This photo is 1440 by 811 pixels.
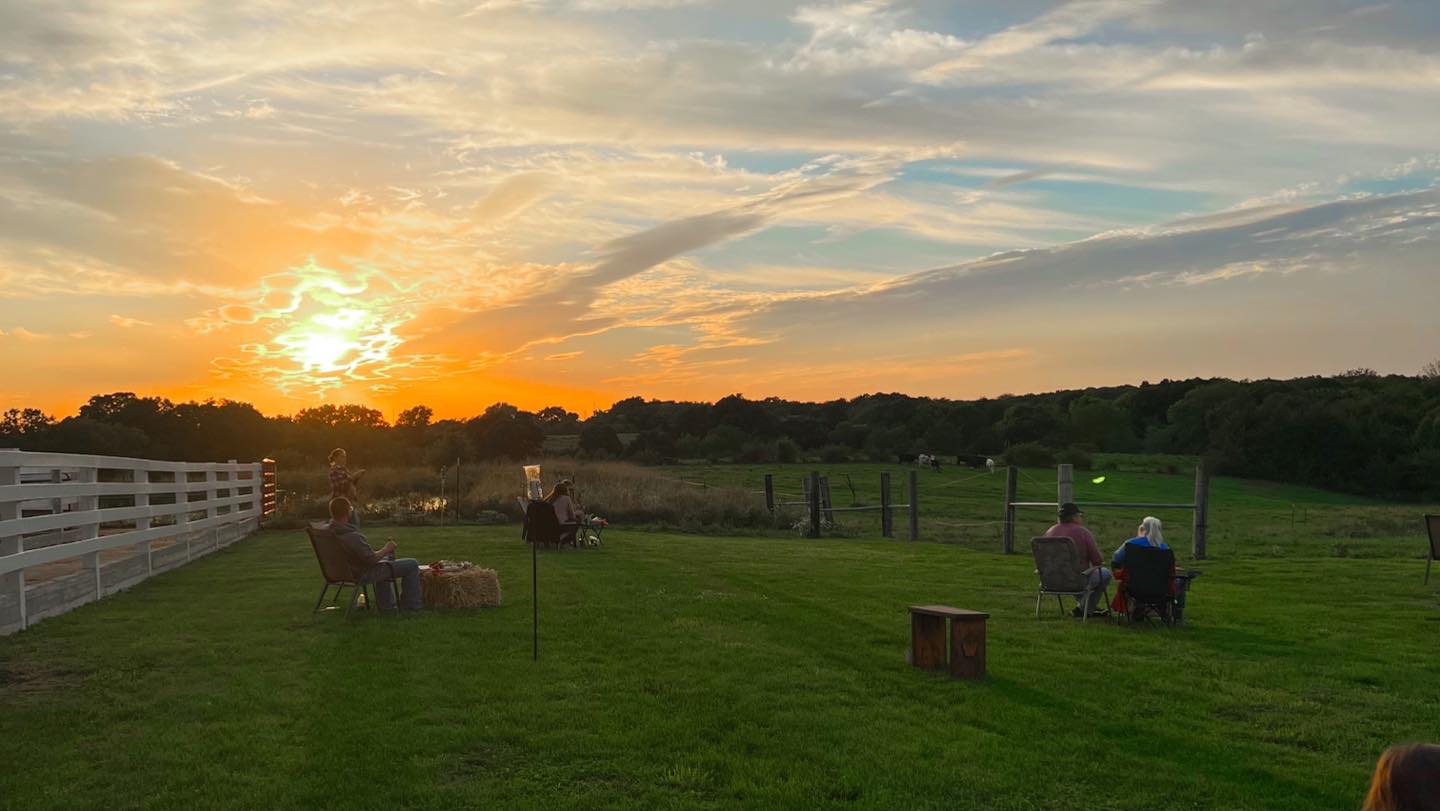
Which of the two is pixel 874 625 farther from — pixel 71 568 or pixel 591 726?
pixel 71 568

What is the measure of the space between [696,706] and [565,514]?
12625 mm

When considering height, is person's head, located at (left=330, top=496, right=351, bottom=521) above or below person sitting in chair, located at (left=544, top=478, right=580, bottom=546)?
above

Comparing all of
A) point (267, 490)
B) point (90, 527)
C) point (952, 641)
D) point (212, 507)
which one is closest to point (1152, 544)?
point (952, 641)

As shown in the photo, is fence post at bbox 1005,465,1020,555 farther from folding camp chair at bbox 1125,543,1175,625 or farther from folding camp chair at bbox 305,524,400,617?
folding camp chair at bbox 305,524,400,617

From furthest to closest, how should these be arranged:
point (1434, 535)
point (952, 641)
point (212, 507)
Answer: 1. point (212, 507)
2. point (1434, 535)
3. point (952, 641)

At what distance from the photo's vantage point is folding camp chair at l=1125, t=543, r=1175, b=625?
10.3m

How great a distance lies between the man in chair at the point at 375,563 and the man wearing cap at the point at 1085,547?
653 cm

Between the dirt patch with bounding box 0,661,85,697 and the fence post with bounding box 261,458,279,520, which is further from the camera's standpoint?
the fence post with bounding box 261,458,279,520

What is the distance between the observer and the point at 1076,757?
576 cm

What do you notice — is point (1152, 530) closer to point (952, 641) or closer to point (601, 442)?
point (952, 641)

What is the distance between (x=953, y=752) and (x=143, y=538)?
11.8 meters

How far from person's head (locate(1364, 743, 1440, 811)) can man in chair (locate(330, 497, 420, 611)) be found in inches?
360

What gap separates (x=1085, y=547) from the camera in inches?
443

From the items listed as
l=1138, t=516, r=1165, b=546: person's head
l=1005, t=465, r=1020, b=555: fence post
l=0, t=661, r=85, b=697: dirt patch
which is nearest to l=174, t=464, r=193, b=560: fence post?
l=0, t=661, r=85, b=697: dirt patch
